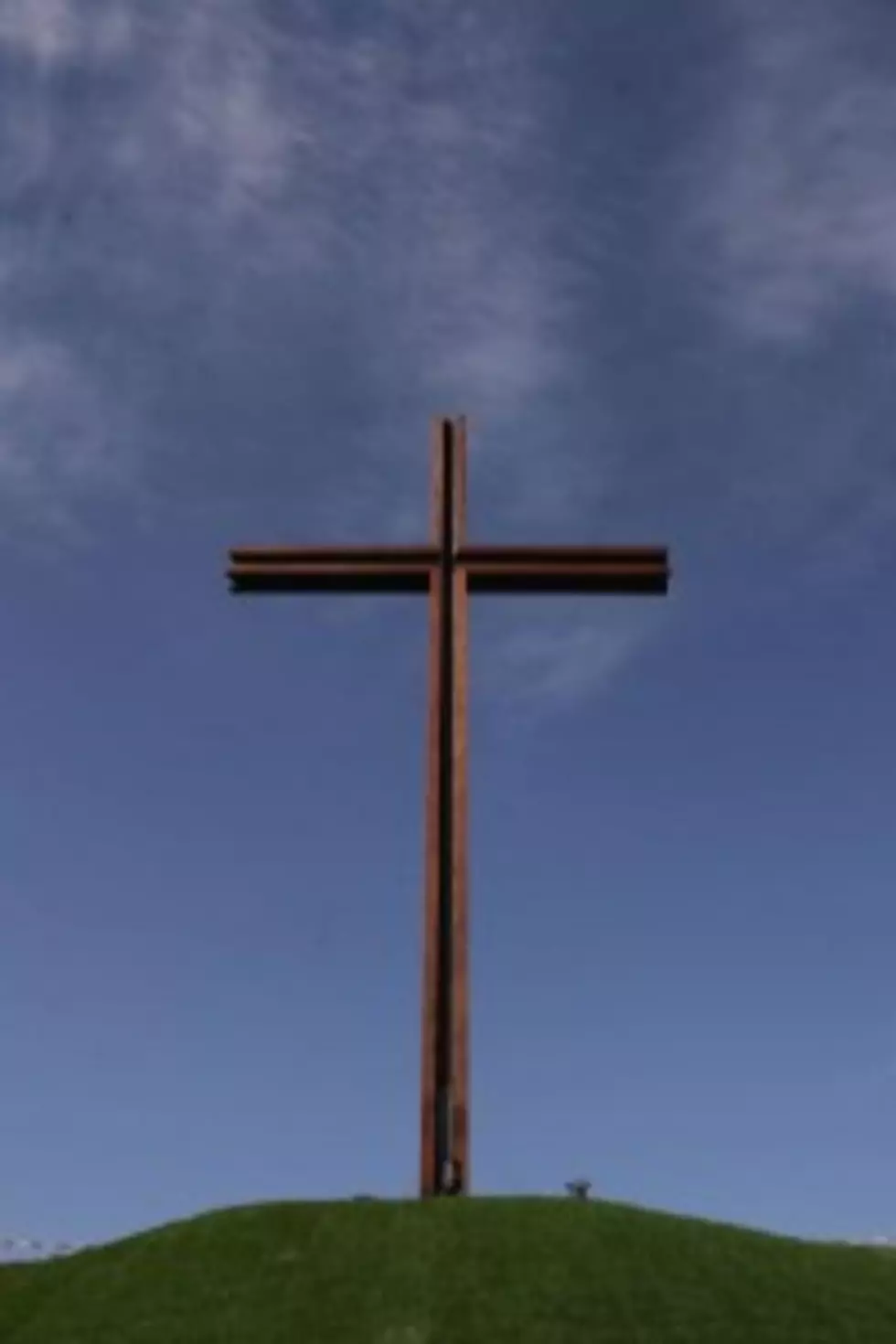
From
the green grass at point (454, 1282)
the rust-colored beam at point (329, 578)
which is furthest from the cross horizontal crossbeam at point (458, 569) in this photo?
the green grass at point (454, 1282)

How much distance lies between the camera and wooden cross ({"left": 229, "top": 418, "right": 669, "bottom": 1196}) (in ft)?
83.4

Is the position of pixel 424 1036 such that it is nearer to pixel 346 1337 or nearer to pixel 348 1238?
pixel 348 1238

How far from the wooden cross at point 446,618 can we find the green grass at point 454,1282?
1580 mm

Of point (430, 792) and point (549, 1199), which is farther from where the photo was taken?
point (430, 792)

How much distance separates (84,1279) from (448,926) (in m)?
6.35

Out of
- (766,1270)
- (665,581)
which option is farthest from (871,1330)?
(665,581)

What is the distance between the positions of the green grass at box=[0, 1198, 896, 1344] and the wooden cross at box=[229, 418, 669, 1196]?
1580mm

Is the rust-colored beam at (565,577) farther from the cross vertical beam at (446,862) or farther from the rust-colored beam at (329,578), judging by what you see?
the rust-colored beam at (329,578)

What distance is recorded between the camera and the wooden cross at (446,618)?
83.4 ft

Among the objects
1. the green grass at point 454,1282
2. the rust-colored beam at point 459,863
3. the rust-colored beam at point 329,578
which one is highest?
the rust-colored beam at point 329,578

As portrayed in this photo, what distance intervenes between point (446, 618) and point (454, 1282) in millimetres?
9669

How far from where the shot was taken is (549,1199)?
2506 cm

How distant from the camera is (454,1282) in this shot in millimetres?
22344

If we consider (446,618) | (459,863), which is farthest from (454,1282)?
(446,618)
